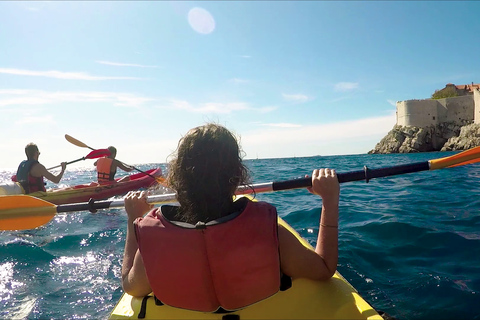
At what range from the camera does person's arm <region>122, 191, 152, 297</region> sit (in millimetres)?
1691

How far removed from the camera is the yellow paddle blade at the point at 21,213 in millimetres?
3281

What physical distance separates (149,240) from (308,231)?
3479 millimetres

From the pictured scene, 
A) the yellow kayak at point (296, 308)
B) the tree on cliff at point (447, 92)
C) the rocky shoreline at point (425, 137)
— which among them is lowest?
the yellow kayak at point (296, 308)

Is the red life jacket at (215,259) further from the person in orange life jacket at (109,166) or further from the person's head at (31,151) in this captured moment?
the person in orange life jacket at (109,166)

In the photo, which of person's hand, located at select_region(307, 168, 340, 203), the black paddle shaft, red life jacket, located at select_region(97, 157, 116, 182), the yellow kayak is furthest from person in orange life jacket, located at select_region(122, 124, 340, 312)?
red life jacket, located at select_region(97, 157, 116, 182)

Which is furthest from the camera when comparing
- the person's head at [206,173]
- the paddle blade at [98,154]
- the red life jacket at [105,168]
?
the red life jacket at [105,168]

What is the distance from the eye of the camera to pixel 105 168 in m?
9.85

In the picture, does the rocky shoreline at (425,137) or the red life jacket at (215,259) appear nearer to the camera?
the red life jacket at (215,259)

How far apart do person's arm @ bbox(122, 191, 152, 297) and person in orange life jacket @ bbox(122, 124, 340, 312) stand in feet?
0.67

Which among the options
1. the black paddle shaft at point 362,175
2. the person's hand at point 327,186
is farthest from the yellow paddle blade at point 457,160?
the person's hand at point 327,186

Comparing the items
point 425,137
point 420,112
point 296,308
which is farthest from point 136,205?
point 420,112

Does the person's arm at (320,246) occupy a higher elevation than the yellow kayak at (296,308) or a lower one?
higher

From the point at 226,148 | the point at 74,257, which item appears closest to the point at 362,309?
the point at 226,148

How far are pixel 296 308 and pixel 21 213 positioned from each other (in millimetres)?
3087
